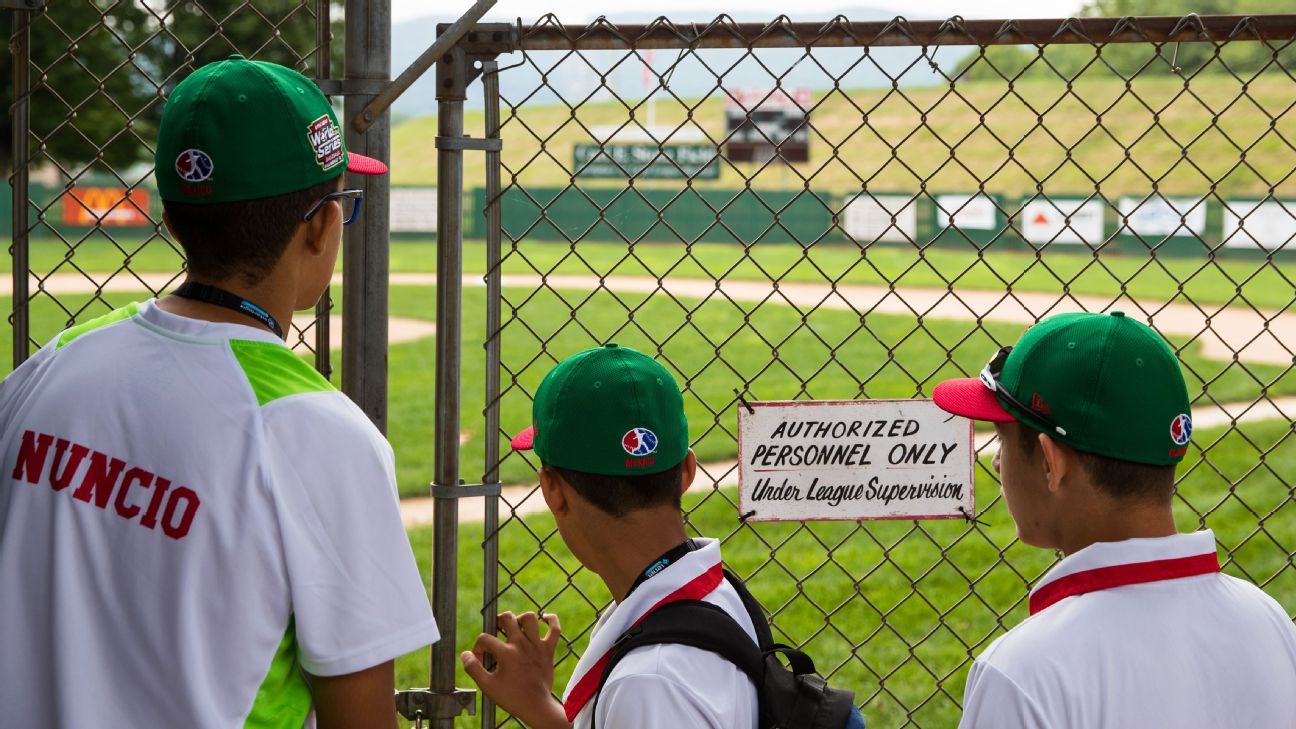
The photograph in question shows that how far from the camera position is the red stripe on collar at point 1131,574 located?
1.75 m

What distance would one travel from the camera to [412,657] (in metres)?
5.75

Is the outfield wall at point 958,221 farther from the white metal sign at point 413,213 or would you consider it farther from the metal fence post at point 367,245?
the metal fence post at point 367,245

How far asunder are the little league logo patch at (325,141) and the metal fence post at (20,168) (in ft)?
3.65

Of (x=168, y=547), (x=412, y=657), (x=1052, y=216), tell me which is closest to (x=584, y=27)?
(x=168, y=547)

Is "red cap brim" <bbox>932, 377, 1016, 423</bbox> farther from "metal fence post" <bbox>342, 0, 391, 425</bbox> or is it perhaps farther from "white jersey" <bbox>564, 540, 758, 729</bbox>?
"metal fence post" <bbox>342, 0, 391, 425</bbox>

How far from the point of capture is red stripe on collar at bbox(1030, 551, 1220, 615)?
1.75 metres

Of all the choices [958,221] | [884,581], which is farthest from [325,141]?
[958,221]

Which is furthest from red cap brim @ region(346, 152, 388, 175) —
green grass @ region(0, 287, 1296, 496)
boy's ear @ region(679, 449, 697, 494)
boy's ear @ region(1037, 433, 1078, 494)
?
green grass @ region(0, 287, 1296, 496)

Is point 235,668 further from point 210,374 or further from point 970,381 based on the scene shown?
point 970,381

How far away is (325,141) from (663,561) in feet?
2.68

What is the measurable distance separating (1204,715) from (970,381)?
26.1 inches

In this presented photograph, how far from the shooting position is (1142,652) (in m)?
1.67

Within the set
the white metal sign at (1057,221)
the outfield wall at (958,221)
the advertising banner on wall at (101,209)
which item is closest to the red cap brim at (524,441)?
the outfield wall at (958,221)

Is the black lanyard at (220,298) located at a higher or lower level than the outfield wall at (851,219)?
lower
